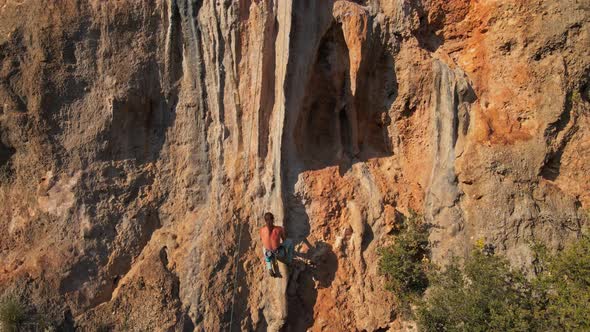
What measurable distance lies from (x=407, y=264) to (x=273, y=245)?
58.2 inches

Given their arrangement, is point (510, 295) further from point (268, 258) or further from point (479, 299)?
point (268, 258)

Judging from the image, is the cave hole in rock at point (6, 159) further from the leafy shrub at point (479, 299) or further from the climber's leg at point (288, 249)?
the leafy shrub at point (479, 299)

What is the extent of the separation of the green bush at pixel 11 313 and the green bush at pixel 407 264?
12.7ft

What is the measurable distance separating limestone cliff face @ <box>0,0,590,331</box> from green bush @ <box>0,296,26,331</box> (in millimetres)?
304

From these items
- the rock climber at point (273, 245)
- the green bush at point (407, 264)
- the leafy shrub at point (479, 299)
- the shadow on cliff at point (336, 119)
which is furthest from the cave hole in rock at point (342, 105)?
the leafy shrub at point (479, 299)

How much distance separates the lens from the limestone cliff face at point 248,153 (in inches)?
256

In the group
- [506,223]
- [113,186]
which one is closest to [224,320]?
[113,186]

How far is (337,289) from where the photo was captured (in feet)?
22.0

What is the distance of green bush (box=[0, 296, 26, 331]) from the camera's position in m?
6.03

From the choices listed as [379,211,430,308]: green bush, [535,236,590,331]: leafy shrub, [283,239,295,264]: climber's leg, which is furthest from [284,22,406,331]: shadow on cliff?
[535,236,590,331]: leafy shrub

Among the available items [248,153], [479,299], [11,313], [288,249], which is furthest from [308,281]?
[11,313]

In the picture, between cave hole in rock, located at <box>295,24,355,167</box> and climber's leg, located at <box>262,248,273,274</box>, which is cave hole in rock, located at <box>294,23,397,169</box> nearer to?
cave hole in rock, located at <box>295,24,355,167</box>

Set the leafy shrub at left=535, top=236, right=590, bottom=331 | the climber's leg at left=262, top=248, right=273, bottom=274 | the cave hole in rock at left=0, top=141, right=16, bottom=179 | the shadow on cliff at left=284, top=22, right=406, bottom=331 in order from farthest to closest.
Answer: the shadow on cliff at left=284, top=22, right=406, bottom=331 → the cave hole in rock at left=0, top=141, right=16, bottom=179 → the climber's leg at left=262, top=248, right=273, bottom=274 → the leafy shrub at left=535, top=236, right=590, bottom=331

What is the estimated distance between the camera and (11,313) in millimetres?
6066
